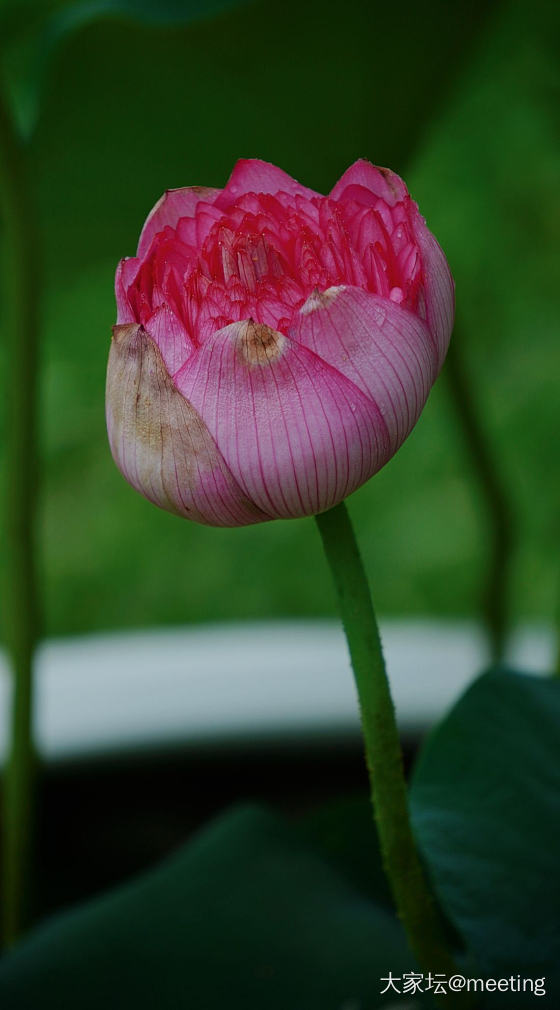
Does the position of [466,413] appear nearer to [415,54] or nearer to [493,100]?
[415,54]

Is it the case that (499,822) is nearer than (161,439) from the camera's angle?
No

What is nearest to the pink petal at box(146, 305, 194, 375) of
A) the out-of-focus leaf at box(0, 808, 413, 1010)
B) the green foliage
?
the green foliage

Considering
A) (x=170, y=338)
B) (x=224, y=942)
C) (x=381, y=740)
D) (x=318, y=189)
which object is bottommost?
(x=224, y=942)

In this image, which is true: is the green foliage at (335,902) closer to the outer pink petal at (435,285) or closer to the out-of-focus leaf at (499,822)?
the out-of-focus leaf at (499,822)

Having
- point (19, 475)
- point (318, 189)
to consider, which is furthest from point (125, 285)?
point (318, 189)

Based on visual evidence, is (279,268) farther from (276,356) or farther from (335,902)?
(335,902)

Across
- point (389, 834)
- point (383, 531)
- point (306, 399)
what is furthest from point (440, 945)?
point (383, 531)
